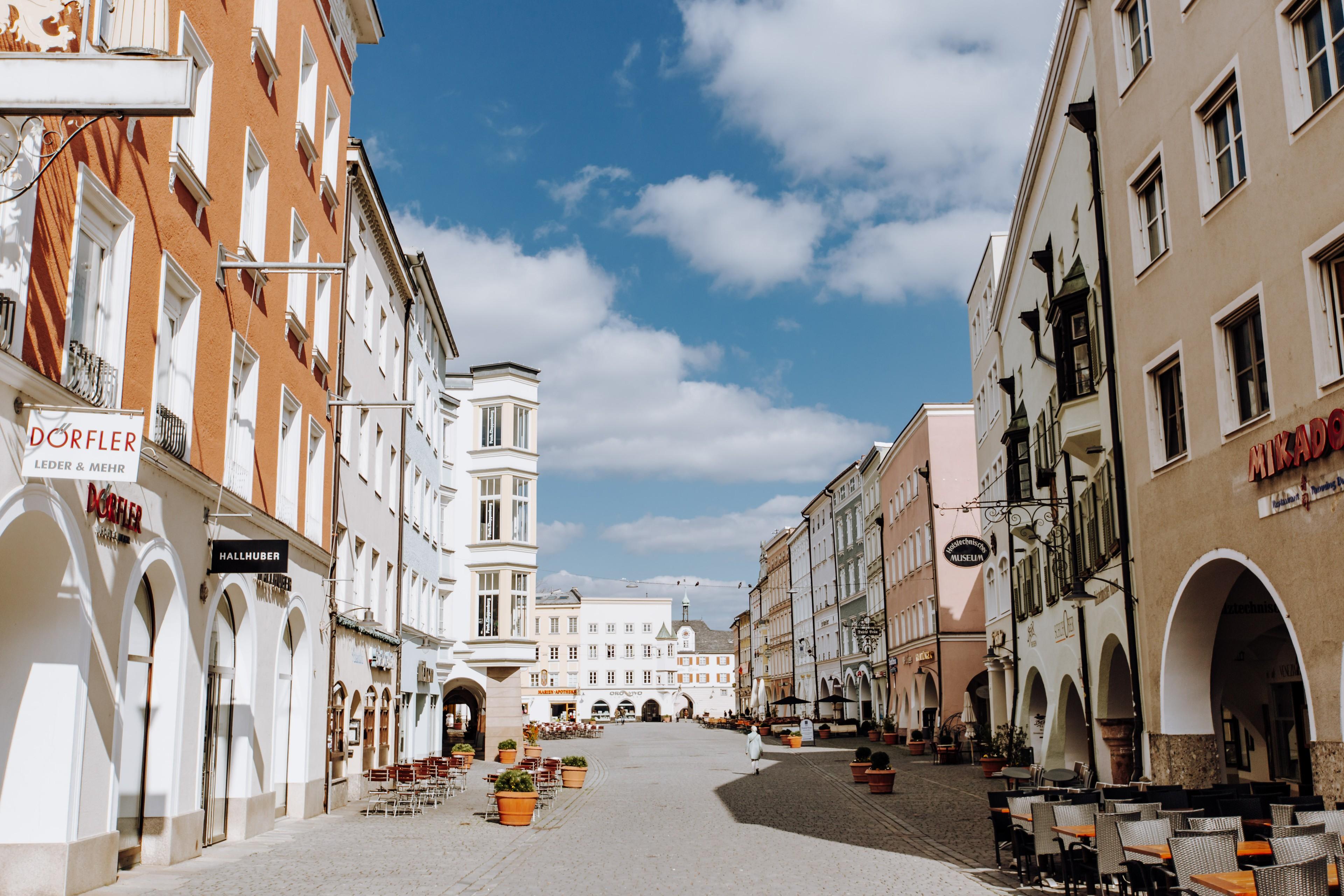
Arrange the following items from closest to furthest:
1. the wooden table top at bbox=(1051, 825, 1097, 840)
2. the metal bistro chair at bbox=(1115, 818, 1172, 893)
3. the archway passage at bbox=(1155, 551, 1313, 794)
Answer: the metal bistro chair at bbox=(1115, 818, 1172, 893)
the wooden table top at bbox=(1051, 825, 1097, 840)
the archway passage at bbox=(1155, 551, 1313, 794)

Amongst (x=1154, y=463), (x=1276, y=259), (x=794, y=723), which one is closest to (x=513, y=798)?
(x=1154, y=463)

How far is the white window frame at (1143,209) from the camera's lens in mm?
16672

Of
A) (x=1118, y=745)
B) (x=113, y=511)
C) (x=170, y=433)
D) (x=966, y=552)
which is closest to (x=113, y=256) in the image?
(x=170, y=433)

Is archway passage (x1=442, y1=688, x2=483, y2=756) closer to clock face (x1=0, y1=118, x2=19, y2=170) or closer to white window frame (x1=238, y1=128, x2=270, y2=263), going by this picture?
white window frame (x1=238, y1=128, x2=270, y2=263)

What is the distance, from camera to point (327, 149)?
77.6 feet

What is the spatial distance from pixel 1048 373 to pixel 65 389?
2081cm

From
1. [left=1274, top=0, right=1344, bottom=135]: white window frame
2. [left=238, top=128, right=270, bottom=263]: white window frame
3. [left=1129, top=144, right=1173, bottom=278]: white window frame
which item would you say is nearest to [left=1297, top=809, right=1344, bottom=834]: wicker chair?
[left=1274, top=0, right=1344, bottom=135]: white window frame

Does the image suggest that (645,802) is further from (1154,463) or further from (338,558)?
(1154,463)

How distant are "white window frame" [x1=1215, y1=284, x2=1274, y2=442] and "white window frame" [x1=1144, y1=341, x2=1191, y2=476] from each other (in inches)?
52.1

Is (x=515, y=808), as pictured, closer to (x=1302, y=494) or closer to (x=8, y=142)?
(x=1302, y=494)

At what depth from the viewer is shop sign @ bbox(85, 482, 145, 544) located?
12.1 meters

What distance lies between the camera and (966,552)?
30.6 meters

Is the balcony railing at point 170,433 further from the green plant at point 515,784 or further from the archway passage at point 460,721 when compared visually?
the archway passage at point 460,721

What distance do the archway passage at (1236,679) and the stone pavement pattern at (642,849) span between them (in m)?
3.50
